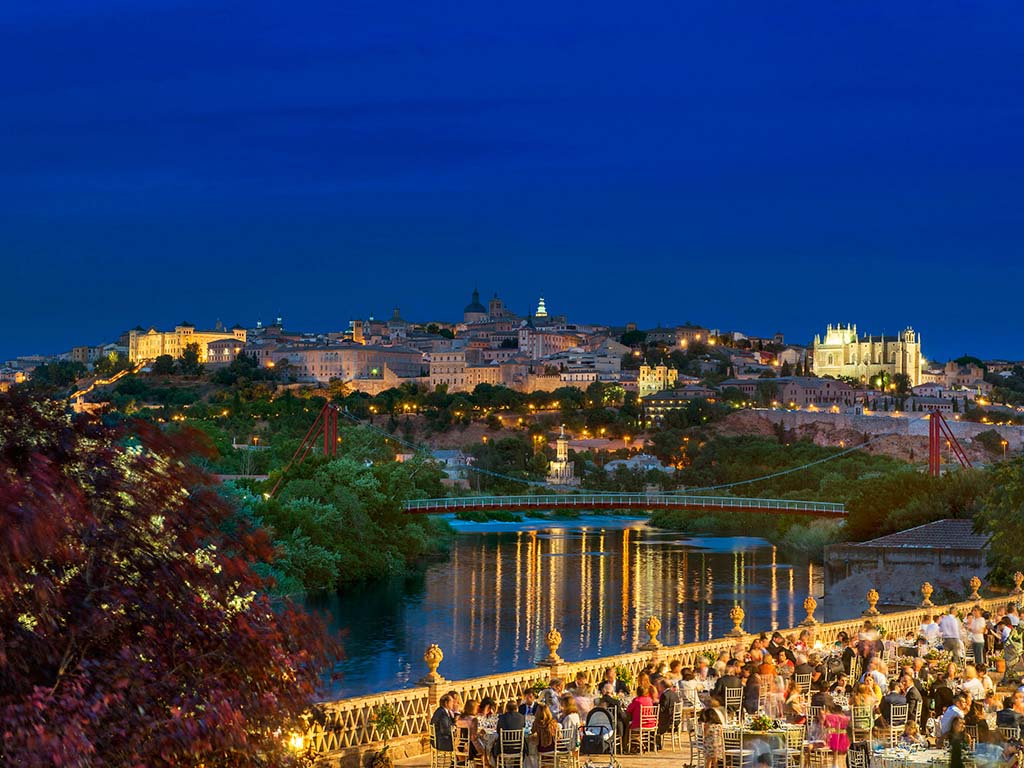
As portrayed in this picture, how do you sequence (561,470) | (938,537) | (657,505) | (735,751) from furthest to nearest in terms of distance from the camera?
(561,470)
(657,505)
(938,537)
(735,751)

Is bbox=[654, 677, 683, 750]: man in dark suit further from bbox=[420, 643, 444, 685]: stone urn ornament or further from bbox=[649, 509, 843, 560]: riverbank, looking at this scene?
bbox=[649, 509, 843, 560]: riverbank

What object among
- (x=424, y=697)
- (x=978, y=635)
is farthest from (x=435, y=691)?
(x=978, y=635)

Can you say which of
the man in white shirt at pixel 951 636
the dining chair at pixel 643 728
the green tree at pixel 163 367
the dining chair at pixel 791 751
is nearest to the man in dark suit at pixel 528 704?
the dining chair at pixel 643 728

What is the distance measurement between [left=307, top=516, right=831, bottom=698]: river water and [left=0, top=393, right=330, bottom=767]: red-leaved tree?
16.5 meters

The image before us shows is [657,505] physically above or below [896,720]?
above

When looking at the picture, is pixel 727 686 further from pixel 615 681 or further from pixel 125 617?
pixel 125 617

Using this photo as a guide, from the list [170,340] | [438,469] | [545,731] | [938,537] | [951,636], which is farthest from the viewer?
[170,340]

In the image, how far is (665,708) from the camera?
10.6 metres

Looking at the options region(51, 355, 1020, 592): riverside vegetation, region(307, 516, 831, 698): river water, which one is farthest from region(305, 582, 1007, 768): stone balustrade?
region(307, 516, 831, 698): river water

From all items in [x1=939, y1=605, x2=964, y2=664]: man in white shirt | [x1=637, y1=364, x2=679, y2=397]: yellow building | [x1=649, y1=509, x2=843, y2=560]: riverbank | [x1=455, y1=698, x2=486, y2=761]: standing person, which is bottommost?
[x1=455, y1=698, x2=486, y2=761]: standing person

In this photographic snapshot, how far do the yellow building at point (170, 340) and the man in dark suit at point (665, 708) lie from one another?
475 feet

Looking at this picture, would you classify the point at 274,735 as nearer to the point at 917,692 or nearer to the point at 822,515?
the point at 917,692

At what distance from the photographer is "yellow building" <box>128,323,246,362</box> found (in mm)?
155000

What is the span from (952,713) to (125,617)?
19.2ft
